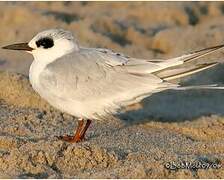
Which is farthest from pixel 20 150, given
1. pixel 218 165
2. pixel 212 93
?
pixel 212 93

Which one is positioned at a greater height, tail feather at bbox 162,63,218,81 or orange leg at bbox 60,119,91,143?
tail feather at bbox 162,63,218,81

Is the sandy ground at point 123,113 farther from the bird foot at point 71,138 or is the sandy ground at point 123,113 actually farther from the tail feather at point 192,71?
the tail feather at point 192,71

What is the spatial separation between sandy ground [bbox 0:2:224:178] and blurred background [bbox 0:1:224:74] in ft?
0.05

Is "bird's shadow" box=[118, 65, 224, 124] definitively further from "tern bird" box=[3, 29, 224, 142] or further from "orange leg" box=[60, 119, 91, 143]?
"tern bird" box=[3, 29, 224, 142]

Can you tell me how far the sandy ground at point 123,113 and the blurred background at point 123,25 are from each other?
15 millimetres

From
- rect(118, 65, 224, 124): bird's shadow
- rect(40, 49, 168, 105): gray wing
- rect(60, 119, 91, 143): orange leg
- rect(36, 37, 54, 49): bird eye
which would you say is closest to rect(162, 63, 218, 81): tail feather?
rect(40, 49, 168, 105): gray wing

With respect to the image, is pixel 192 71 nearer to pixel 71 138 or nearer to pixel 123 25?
pixel 71 138

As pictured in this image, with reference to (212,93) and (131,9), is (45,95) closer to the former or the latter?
(212,93)

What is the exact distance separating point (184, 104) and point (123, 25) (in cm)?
295

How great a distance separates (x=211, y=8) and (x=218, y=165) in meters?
6.38

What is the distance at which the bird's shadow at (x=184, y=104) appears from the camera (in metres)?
6.88

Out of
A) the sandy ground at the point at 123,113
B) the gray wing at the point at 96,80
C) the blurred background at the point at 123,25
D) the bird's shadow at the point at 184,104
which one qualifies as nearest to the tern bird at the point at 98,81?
the gray wing at the point at 96,80

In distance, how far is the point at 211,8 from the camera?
10.8 meters

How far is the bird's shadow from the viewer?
22.6 feet
